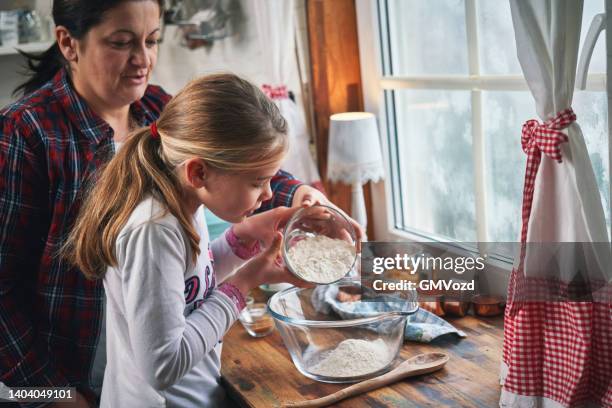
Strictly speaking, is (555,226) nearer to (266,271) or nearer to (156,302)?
(266,271)

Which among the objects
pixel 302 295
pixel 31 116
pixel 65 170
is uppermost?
pixel 31 116

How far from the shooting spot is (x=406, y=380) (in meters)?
1.37

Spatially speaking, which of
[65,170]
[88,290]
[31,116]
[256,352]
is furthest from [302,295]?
[31,116]

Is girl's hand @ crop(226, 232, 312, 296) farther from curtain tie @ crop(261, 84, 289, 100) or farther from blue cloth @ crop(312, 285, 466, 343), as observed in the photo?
curtain tie @ crop(261, 84, 289, 100)

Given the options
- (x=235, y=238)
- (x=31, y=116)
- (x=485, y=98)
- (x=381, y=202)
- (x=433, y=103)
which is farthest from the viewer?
(x=381, y=202)

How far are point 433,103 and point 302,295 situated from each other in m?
0.67

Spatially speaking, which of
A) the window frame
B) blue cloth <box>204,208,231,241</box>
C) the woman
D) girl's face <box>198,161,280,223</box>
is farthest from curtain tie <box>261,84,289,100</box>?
girl's face <box>198,161,280,223</box>

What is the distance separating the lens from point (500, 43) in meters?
1.61

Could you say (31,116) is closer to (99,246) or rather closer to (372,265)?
(99,246)

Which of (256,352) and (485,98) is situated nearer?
(256,352)

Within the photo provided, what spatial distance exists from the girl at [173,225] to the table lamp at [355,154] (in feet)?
2.75

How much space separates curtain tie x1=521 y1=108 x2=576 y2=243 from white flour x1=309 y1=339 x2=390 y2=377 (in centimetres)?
36

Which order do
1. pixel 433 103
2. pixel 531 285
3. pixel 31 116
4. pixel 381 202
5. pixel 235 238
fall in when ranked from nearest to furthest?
pixel 531 285 < pixel 31 116 < pixel 235 238 < pixel 433 103 < pixel 381 202

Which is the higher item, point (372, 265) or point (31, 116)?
point (31, 116)
